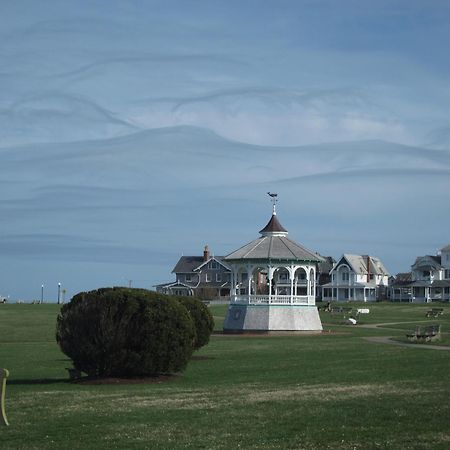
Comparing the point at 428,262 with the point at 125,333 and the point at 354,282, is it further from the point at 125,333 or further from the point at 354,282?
the point at 125,333

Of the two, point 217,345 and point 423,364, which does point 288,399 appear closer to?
point 423,364

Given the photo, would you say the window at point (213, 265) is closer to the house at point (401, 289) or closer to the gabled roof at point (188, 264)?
the gabled roof at point (188, 264)

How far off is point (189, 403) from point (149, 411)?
127cm

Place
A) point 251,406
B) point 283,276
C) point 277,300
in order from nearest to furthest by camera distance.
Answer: point 251,406 < point 277,300 < point 283,276

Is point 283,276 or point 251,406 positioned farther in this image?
point 283,276

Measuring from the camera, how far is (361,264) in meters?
129

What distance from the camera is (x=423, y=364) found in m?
26.4

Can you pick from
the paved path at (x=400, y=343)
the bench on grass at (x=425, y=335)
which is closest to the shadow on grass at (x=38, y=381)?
→ the paved path at (x=400, y=343)

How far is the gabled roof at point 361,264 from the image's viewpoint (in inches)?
5002

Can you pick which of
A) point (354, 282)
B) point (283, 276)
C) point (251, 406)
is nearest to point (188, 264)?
point (354, 282)

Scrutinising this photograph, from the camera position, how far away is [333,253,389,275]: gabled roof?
127062 millimetres

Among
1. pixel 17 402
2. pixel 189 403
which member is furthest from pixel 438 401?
pixel 17 402

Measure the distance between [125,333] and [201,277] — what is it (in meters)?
110

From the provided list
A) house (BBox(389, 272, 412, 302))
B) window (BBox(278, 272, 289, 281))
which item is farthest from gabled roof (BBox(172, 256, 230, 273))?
window (BBox(278, 272, 289, 281))
